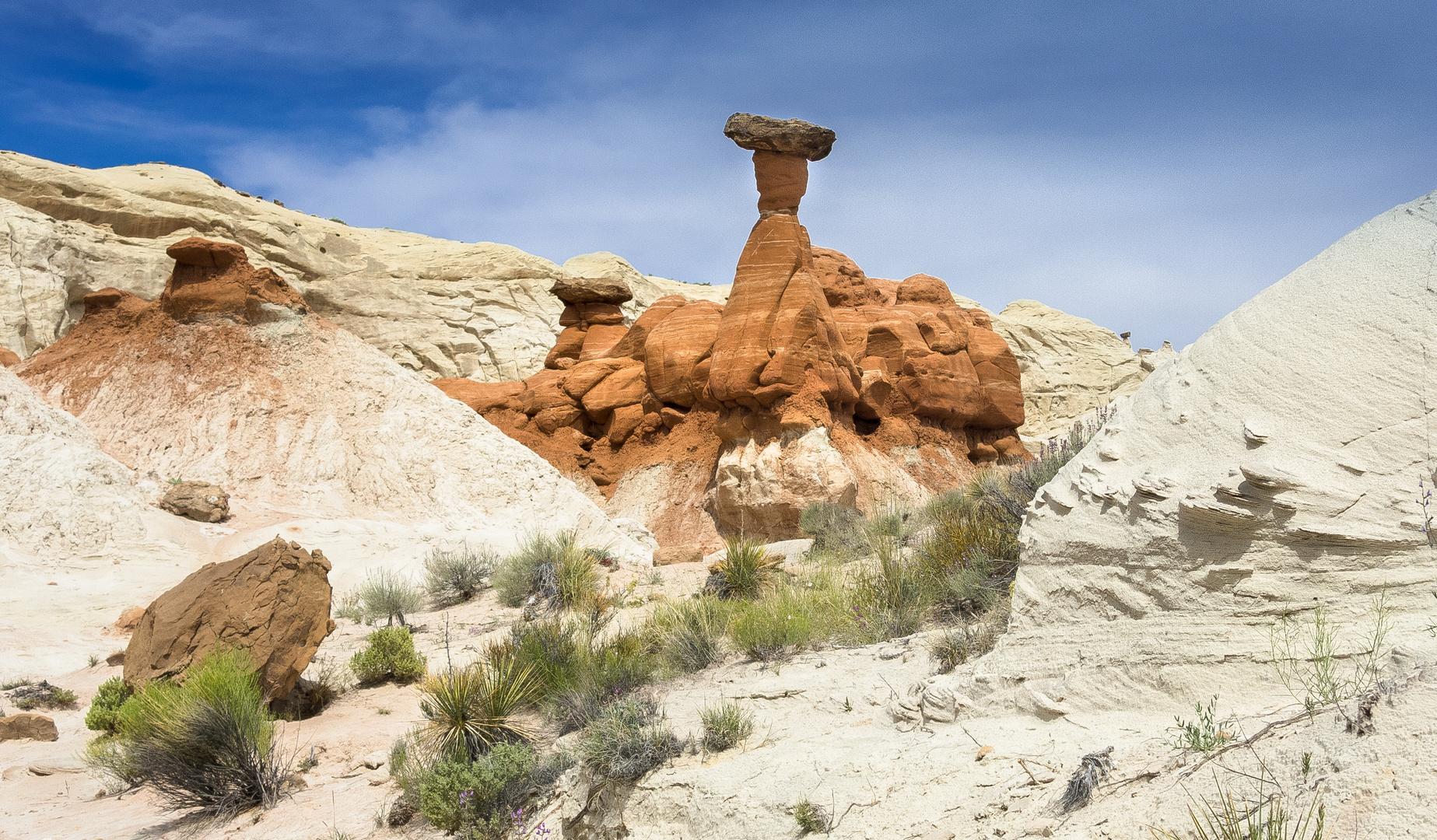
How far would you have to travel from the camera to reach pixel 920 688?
5129 millimetres

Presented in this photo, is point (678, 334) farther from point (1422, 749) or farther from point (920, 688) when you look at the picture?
point (1422, 749)

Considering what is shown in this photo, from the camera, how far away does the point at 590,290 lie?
104 feet

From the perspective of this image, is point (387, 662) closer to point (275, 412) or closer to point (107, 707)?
point (107, 707)

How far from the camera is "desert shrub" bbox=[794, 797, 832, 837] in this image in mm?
4262

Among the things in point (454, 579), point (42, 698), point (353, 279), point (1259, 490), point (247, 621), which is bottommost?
point (42, 698)

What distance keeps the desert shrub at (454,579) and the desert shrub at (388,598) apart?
0.81 ft

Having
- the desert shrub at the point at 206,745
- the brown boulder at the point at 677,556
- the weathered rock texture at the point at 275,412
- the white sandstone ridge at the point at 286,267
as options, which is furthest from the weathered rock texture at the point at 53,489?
the white sandstone ridge at the point at 286,267

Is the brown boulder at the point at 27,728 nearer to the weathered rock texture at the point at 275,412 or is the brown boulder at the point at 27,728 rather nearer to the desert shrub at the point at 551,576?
the desert shrub at the point at 551,576

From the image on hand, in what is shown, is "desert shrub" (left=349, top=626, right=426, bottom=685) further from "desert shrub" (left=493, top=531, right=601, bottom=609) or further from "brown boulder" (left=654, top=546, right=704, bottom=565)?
"brown boulder" (left=654, top=546, right=704, bottom=565)

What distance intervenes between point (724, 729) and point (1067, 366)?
4668 centimetres

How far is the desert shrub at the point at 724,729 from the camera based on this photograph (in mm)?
5496

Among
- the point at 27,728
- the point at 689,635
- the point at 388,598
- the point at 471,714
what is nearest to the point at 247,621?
the point at 27,728

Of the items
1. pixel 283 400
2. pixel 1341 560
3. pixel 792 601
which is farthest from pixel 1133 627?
pixel 283 400

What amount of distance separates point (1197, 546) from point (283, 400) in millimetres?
19306
